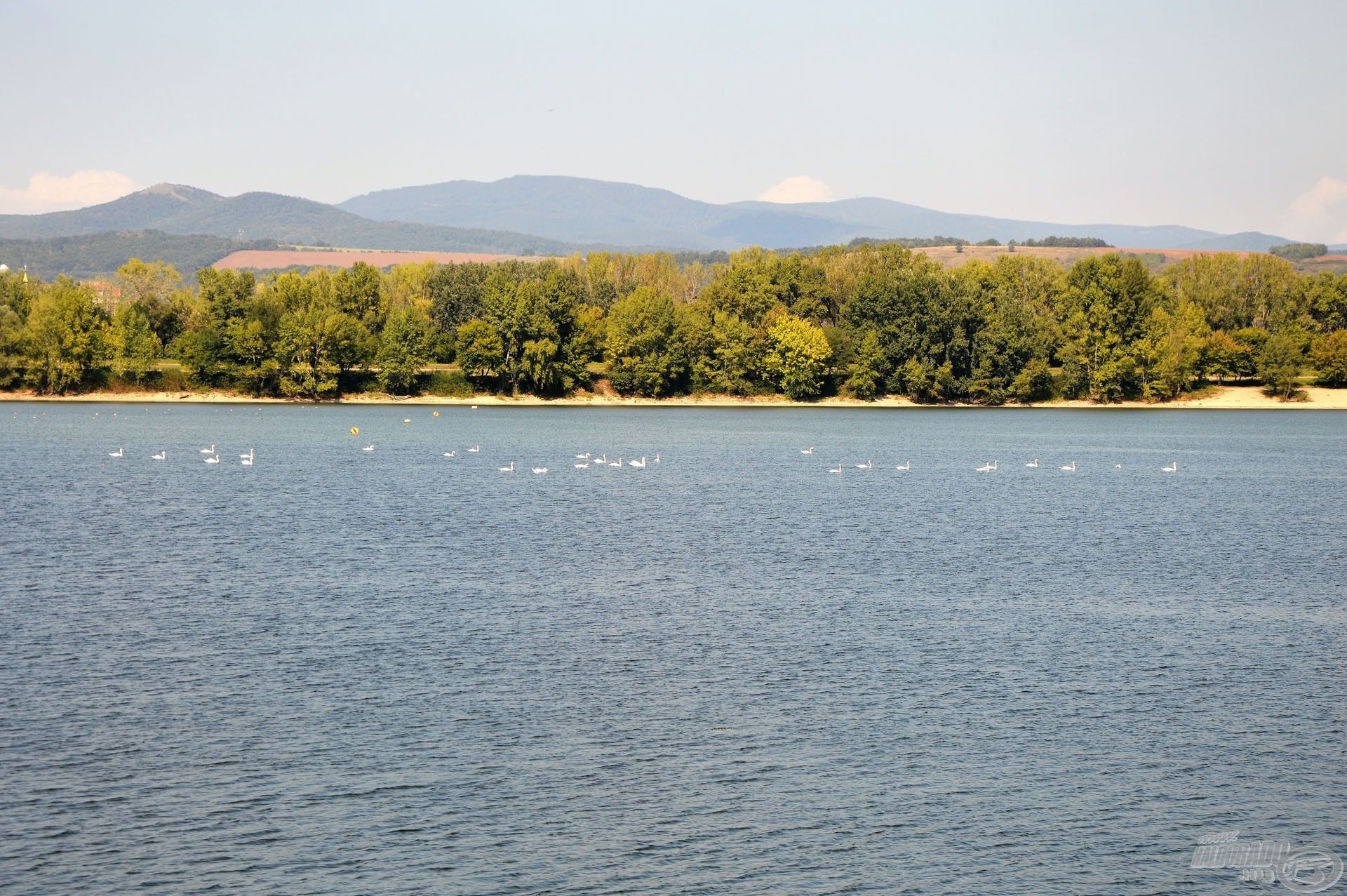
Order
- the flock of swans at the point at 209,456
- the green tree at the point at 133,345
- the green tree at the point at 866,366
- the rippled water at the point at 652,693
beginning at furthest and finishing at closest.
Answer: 1. the green tree at the point at 866,366
2. the green tree at the point at 133,345
3. the flock of swans at the point at 209,456
4. the rippled water at the point at 652,693

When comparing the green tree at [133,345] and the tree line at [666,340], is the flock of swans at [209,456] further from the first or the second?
the green tree at [133,345]

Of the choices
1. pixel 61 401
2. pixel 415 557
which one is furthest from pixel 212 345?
pixel 415 557

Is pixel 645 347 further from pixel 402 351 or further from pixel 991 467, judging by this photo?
pixel 991 467

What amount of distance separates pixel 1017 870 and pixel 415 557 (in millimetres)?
29780

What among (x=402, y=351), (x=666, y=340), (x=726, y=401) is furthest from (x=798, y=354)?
(x=402, y=351)

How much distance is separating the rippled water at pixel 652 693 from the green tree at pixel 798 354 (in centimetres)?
7947

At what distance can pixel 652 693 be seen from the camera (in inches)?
1187

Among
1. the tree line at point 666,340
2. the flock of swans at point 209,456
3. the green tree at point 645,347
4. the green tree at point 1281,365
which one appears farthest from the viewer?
the green tree at point 1281,365

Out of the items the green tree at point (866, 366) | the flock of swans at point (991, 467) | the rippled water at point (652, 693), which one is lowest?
the rippled water at point (652, 693)

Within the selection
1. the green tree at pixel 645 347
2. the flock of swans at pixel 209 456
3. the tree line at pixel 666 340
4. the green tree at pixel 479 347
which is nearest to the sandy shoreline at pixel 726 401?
the tree line at pixel 666 340

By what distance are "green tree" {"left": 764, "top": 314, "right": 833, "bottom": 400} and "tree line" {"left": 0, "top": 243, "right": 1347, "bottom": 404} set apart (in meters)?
0.22

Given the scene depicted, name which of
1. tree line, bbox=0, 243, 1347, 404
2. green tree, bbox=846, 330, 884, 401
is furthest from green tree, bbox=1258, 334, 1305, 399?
green tree, bbox=846, 330, 884, 401

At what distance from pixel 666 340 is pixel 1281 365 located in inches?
2657

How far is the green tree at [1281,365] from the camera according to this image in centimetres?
14725
